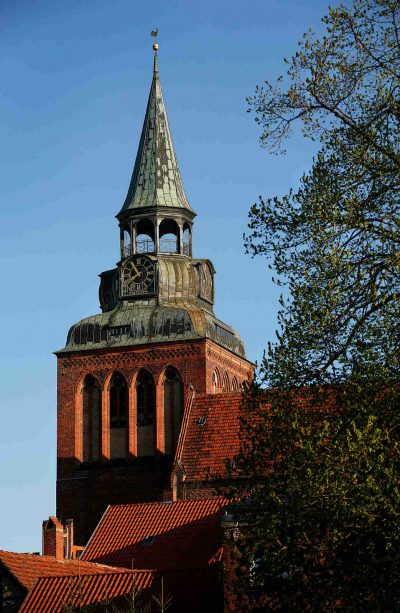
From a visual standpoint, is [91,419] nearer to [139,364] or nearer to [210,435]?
[139,364]

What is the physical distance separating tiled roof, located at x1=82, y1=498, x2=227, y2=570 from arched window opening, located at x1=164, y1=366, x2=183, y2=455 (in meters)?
16.2

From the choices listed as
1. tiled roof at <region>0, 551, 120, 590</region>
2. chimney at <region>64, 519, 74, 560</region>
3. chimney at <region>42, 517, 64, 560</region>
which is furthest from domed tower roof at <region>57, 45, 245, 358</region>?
tiled roof at <region>0, 551, 120, 590</region>

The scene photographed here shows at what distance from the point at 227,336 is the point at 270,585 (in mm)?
43537

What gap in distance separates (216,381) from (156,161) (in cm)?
1193

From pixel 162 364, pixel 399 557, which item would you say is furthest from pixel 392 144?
pixel 162 364

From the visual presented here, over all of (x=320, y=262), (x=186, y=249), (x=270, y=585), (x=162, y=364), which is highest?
(x=186, y=249)

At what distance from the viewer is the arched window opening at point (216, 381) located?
68.7 m

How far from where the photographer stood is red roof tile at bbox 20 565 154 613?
40.8 metres

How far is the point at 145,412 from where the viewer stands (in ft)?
227

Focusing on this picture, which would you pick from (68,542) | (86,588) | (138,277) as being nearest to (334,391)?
(86,588)

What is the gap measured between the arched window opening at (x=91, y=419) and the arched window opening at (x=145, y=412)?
1959 millimetres

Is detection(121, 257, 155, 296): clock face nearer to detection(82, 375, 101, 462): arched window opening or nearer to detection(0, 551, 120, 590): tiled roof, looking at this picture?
detection(82, 375, 101, 462): arched window opening

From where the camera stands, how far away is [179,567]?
45375 mm

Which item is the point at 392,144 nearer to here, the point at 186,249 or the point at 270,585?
the point at 270,585
